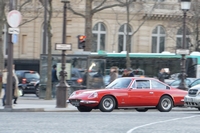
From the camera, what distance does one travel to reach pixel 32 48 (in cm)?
6056

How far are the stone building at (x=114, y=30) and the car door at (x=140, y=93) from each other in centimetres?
3282

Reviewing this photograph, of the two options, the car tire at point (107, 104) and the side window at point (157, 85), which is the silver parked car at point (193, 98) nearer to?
the side window at point (157, 85)

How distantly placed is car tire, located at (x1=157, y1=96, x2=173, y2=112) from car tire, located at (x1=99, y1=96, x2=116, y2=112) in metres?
2.06

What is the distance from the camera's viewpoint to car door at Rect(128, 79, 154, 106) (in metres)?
25.7

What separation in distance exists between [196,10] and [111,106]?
26.7 meters

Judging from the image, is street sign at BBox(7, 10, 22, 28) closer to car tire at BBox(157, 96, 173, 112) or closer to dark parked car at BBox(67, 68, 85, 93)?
car tire at BBox(157, 96, 173, 112)

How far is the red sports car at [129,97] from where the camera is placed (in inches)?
990

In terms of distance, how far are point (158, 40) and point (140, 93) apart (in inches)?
1472

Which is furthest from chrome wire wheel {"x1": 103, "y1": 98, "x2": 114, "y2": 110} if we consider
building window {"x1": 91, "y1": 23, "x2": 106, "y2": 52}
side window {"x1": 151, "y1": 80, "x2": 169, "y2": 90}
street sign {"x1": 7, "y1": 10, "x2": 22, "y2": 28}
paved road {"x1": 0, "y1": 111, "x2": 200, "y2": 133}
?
building window {"x1": 91, "y1": 23, "x2": 106, "y2": 52}

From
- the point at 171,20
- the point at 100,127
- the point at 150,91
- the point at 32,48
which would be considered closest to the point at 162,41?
the point at 171,20

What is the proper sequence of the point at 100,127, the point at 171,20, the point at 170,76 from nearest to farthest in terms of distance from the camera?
the point at 100,127 → the point at 170,76 → the point at 171,20

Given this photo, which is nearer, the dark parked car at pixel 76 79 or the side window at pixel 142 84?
the side window at pixel 142 84

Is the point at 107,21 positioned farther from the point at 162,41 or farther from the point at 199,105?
the point at 199,105

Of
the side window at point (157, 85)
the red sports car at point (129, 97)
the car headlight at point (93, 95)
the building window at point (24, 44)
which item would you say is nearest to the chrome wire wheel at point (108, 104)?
the red sports car at point (129, 97)
